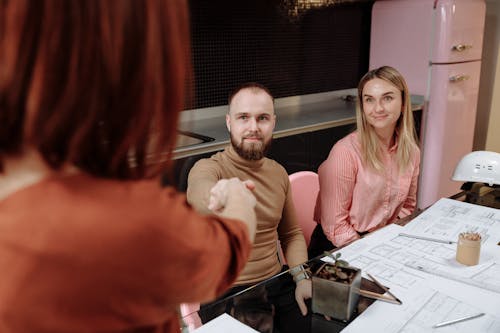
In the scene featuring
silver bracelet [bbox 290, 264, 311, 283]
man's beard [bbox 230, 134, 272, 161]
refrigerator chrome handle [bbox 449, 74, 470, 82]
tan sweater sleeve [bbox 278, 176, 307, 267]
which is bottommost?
tan sweater sleeve [bbox 278, 176, 307, 267]

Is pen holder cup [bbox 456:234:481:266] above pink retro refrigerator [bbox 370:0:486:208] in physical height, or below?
below

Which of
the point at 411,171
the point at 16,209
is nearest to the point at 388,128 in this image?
the point at 411,171

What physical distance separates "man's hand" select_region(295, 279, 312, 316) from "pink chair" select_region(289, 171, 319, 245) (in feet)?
2.50

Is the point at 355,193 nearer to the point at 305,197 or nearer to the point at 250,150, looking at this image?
the point at 305,197

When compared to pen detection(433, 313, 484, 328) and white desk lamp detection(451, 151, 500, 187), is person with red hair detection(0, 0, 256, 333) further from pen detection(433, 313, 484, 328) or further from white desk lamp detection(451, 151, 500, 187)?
white desk lamp detection(451, 151, 500, 187)

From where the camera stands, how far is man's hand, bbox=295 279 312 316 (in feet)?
3.68

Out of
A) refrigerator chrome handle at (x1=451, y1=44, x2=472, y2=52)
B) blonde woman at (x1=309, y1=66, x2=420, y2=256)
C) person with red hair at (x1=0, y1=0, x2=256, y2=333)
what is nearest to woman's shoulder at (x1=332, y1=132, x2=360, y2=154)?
blonde woman at (x1=309, y1=66, x2=420, y2=256)

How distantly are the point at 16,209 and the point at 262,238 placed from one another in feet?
4.06

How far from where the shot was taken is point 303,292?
1167mm

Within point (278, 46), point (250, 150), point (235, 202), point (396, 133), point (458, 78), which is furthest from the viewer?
point (458, 78)

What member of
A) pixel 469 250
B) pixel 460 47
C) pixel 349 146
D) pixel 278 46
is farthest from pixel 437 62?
pixel 469 250

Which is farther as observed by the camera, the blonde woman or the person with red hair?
the blonde woman

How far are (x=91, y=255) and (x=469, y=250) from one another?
115 centimetres

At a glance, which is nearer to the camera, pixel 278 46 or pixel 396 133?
pixel 396 133
